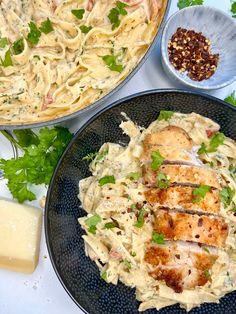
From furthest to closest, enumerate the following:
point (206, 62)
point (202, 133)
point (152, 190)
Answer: point (206, 62) → point (202, 133) → point (152, 190)

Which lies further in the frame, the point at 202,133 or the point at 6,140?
the point at 6,140

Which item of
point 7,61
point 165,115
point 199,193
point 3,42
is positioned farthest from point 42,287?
point 3,42

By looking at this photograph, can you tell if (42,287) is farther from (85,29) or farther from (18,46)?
(85,29)

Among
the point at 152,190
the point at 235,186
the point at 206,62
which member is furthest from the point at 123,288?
the point at 206,62

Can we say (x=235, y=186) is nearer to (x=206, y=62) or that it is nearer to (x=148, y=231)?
(x=148, y=231)

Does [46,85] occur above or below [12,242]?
above

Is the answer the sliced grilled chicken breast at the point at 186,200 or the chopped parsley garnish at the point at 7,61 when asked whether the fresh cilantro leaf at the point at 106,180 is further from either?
the chopped parsley garnish at the point at 7,61
